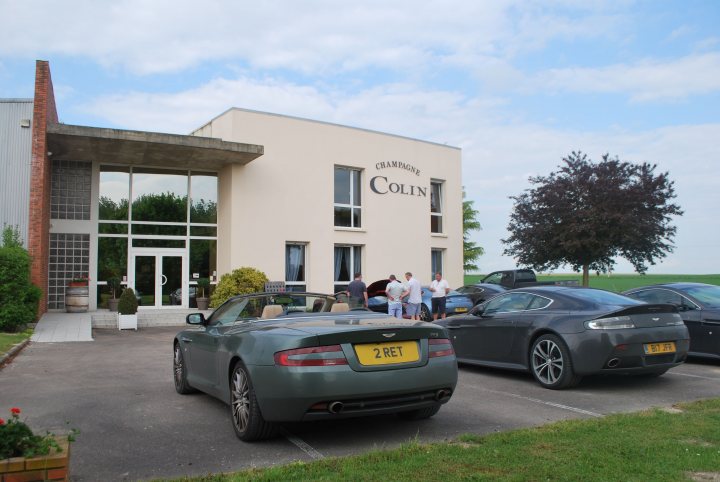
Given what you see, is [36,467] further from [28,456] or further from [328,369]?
[328,369]

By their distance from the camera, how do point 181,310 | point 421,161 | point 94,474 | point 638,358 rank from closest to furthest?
1. point 94,474
2. point 638,358
3. point 181,310
4. point 421,161

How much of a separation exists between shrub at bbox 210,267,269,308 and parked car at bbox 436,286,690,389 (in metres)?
12.6

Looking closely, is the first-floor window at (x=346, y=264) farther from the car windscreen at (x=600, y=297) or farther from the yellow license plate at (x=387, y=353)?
the yellow license plate at (x=387, y=353)

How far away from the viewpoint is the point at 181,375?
7070 millimetres

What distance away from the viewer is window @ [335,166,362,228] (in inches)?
933

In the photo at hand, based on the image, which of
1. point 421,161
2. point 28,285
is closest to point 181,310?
point 28,285

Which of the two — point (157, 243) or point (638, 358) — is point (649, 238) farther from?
point (638, 358)

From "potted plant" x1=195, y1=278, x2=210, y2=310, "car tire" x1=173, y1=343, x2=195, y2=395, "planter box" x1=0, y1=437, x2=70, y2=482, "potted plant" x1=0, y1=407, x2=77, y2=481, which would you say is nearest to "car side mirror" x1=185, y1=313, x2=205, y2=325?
"car tire" x1=173, y1=343, x2=195, y2=395

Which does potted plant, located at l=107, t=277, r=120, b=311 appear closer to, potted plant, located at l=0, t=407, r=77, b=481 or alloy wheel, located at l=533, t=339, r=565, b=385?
alloy wheel, located at l=533, t=339, r=565, b=385

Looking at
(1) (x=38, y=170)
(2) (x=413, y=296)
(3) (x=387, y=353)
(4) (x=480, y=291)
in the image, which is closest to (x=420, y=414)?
(3) (x=387, y=353)

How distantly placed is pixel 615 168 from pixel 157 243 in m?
21.7

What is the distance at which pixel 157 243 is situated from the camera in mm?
21359

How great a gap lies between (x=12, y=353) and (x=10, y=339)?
1.96 metres

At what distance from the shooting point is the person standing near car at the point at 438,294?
17.5 m
